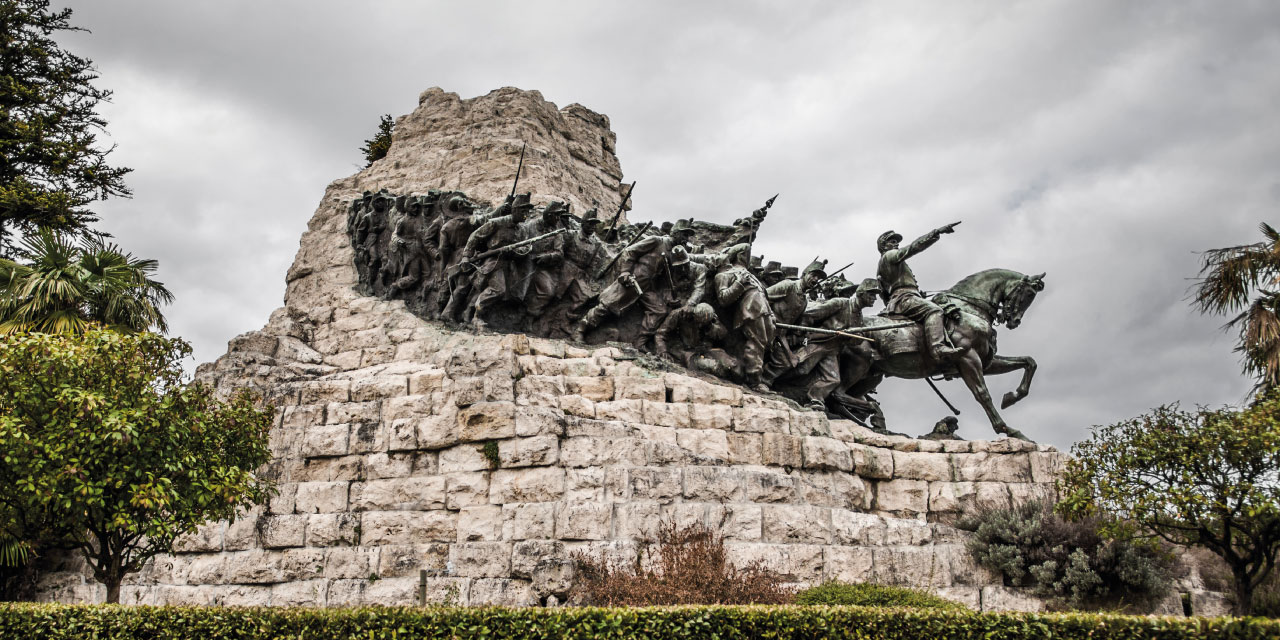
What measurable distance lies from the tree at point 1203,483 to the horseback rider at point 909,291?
471cm

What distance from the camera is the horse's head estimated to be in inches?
672

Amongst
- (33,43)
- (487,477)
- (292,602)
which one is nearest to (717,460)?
(487,477)

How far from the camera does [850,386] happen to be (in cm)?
1709

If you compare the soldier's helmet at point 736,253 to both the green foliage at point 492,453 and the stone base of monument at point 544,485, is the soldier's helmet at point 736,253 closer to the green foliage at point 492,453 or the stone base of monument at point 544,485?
the stone base of monument at point 544,485

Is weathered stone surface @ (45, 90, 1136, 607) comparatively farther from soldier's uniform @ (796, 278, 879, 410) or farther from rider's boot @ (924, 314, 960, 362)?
rider's boot @ (924, 314, 960, 362)

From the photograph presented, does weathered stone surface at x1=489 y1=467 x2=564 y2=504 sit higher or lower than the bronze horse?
lower

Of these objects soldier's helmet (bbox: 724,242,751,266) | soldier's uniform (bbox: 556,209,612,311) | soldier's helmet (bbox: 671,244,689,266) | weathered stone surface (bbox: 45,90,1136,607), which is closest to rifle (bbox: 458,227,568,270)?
soldier's uniform (bbox: 556,209,612,311)

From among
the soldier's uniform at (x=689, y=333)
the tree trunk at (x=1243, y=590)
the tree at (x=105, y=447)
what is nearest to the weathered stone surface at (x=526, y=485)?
the tree at (x=105, y=447)

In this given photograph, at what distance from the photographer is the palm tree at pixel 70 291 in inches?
530

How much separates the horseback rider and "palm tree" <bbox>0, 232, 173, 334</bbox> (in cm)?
1247

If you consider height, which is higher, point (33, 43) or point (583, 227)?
point (33, 43)

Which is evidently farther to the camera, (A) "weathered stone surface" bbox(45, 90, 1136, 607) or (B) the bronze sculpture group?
(B) the bronze sculpture group

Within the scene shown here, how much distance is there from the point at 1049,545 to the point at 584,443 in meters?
6.51

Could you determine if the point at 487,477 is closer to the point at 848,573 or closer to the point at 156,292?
the point at 848,573
